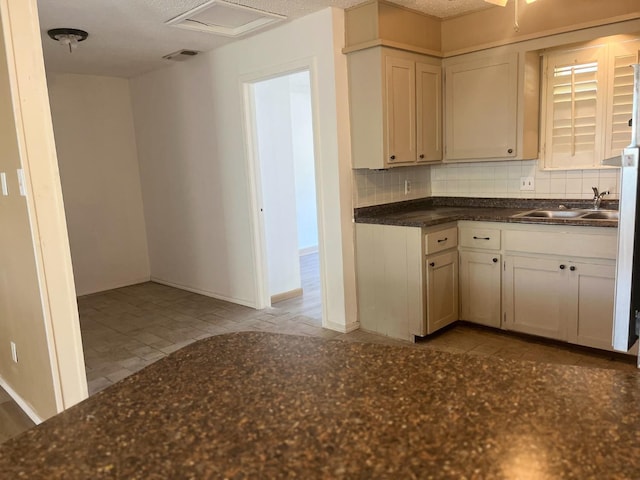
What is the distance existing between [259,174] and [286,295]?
1.29 m

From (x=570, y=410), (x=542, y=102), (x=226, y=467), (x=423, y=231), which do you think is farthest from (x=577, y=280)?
(x=226, y=467)

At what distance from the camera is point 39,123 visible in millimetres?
2137

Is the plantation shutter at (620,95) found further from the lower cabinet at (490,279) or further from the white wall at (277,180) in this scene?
the white wall at (277,180)

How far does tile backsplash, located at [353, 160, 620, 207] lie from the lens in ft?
11.8

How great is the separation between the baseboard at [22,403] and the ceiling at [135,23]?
242 cm

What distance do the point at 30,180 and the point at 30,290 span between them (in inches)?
23.4

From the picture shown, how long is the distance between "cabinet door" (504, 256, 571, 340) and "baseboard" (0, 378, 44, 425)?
3014mm

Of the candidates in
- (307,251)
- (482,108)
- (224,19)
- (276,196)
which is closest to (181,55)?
(224,19)

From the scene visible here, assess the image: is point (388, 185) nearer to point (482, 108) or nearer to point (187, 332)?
point (482, 108)

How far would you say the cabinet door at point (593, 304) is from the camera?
304 cm

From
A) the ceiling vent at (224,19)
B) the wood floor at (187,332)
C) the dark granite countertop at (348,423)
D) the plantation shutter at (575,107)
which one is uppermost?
the ceiling vent at (224,19)

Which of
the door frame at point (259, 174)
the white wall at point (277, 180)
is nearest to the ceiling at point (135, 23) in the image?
the door frame at point (259, 174)

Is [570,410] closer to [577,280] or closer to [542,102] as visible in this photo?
[577,280]

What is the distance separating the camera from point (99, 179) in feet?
18.2
